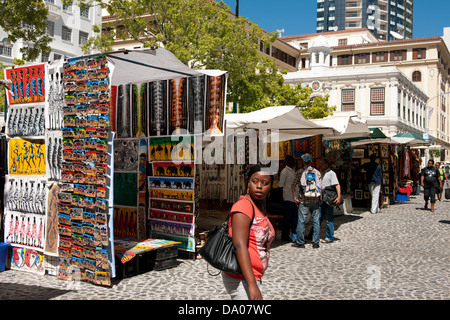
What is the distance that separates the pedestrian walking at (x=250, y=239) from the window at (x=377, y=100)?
4294 centimetres

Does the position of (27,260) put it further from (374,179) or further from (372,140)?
(372,140)

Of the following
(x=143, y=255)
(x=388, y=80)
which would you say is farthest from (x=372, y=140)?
(x=388, y=80)

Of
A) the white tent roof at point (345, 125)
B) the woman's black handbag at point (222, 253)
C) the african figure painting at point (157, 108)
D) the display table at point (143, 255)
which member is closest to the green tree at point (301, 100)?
the white tent roof at point (345, 125)

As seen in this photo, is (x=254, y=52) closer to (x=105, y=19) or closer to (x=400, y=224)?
(x=400, y=224)

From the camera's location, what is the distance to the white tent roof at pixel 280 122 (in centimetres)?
872

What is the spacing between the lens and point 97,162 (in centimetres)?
601

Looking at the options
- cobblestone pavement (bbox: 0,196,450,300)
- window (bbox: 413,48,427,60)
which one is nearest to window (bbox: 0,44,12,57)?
cobblestone pavement (bbox: 0,196,450,300)

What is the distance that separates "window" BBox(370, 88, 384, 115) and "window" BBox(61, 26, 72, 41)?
31.2 meters

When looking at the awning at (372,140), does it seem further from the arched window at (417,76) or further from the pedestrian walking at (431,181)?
the arched window at (417,76)

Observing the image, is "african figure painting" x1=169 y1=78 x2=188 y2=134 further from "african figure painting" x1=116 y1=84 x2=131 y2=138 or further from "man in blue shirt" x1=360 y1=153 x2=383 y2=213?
"man in blue shirt" x1=360 y1=153 x2=383 y2=213

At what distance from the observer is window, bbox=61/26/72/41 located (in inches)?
1827
